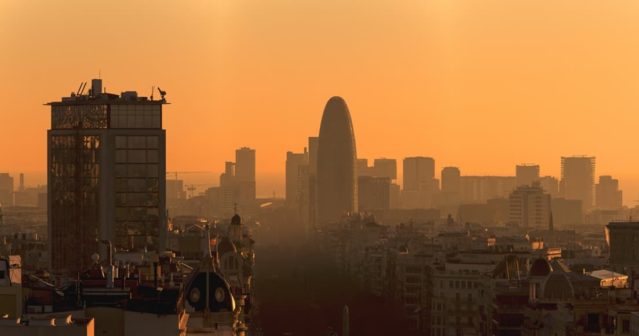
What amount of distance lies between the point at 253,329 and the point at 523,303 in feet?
48.0

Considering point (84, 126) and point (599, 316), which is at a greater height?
point (84, 126)

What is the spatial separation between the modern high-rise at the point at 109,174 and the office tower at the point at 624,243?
50329 mm

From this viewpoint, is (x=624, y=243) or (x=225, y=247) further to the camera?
(x=624, y=243)

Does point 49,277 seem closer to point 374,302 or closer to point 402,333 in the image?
point 402,333

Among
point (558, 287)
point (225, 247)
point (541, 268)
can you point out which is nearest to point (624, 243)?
point (541, 268)

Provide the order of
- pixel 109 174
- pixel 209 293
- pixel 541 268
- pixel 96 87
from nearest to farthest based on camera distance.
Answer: pixel 209 293 → pixel 109 174 → pixel 541 268 → pixel 96 87

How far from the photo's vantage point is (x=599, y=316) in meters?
108

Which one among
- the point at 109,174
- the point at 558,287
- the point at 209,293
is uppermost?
the point at 109,174

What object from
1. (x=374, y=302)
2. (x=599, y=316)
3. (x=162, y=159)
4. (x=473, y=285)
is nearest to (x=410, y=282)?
(x=374, y=302)

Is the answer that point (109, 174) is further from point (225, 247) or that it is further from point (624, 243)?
point (624, 243)

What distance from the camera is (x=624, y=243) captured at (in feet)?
628

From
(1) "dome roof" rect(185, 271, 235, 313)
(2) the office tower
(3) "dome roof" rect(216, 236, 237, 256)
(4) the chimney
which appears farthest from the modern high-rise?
(2) the office tower

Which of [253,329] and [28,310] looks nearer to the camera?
[28,310]

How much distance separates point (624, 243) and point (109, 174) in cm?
6028
